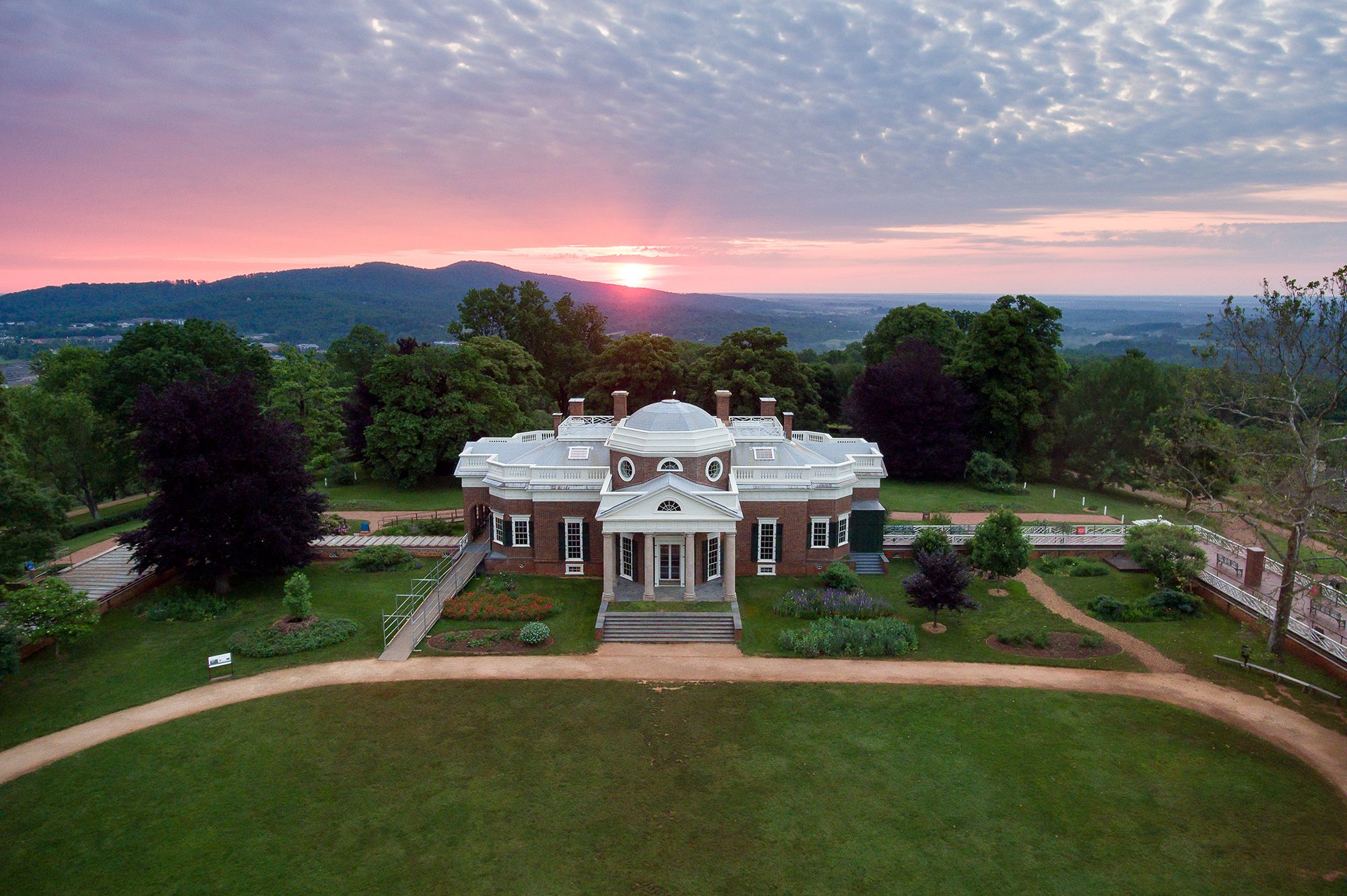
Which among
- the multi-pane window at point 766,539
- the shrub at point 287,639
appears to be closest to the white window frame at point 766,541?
the multi-pane window at point 766,539

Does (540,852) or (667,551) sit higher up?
(667,551)

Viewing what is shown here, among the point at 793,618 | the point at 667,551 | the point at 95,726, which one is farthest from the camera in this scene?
the point at 667,551

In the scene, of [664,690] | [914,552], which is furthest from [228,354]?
[914,552]

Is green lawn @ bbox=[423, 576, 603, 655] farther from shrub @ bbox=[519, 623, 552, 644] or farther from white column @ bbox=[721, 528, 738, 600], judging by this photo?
white column @ bbox=[721, 528, 738, 600]

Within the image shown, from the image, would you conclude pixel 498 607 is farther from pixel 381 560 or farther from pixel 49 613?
pixel 49 613

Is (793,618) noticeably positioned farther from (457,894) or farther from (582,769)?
(457,894)
